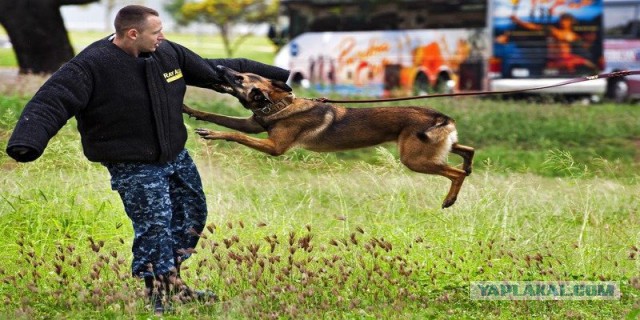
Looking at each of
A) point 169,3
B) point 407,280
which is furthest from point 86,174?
point 169,3

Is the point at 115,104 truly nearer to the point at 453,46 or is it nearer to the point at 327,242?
the point at 327,242

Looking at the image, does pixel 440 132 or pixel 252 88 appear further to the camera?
pixel 440 132

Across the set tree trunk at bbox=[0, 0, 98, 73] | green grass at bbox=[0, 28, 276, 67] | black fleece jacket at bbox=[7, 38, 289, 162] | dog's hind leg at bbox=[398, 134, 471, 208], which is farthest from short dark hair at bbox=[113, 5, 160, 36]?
green grass at bbox=[0, 28, 276, 67]

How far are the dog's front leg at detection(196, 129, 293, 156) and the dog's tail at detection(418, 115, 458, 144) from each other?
2.83 ft

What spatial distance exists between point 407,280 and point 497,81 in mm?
17555

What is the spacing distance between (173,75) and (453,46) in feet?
61.4

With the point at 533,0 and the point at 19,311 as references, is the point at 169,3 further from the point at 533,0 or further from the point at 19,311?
the point at 19,311

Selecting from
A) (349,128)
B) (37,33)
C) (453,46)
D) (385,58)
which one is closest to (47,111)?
(349,128)

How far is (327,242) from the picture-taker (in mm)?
7520

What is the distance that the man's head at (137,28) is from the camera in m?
5.59

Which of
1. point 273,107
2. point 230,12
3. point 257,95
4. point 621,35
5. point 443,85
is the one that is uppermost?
point 257,95

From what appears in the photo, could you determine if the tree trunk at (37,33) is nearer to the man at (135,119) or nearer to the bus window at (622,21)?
the bus window at (622,21)

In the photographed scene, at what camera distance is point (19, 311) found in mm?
5691

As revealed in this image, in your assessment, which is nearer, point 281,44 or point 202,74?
point 202,74
